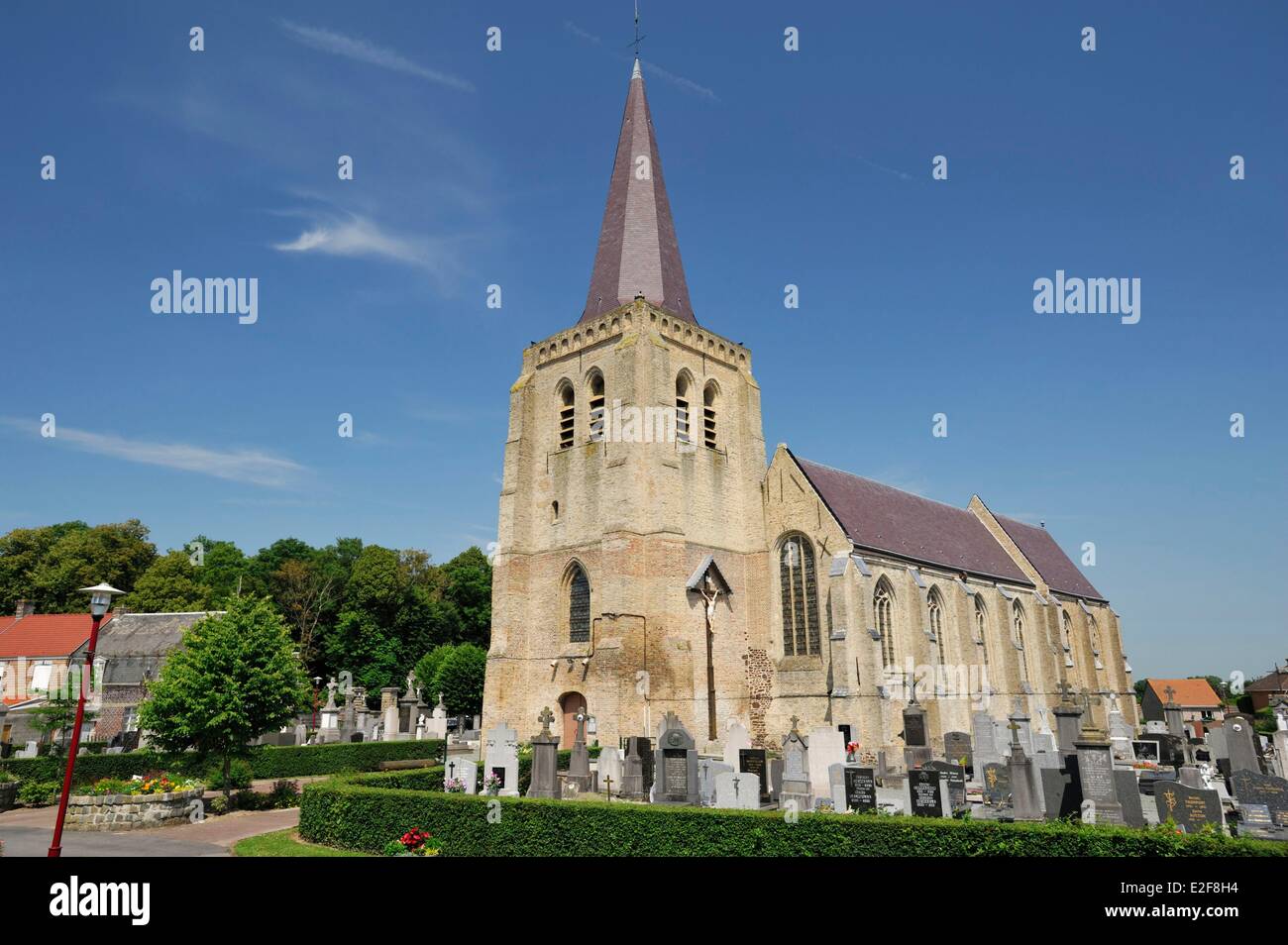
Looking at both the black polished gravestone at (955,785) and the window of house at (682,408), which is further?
the window of house at (682,408)

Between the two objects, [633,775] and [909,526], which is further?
[909,526]

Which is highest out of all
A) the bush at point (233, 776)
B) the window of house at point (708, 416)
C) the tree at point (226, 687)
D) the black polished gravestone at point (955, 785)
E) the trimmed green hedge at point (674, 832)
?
the window of house at point (708, 416)

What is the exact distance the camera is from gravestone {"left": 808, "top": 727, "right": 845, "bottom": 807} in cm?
1864

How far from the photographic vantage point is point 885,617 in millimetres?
29391

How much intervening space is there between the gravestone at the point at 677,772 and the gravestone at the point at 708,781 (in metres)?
0.17

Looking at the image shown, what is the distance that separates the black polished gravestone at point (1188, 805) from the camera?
41.5ft

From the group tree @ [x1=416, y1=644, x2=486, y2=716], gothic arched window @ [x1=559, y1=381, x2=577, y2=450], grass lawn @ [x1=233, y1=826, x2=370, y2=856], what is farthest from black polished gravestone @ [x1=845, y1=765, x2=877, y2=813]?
tree @ [x1=416, y1=644, x2=486, y2=716]

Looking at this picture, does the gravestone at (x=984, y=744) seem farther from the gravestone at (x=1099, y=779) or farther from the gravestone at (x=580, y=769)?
the gravestone at (x=580, y=769)

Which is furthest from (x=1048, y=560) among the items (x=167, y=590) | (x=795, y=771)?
(x=167, y=590)

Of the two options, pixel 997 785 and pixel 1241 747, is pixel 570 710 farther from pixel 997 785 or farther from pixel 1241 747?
pixel 1241 747

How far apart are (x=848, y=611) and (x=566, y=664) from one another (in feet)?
32.7

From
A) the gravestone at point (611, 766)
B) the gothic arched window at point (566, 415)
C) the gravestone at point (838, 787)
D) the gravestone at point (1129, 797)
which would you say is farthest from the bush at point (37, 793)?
the gravestone at point (1129, 797)

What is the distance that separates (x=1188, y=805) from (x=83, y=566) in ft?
200
